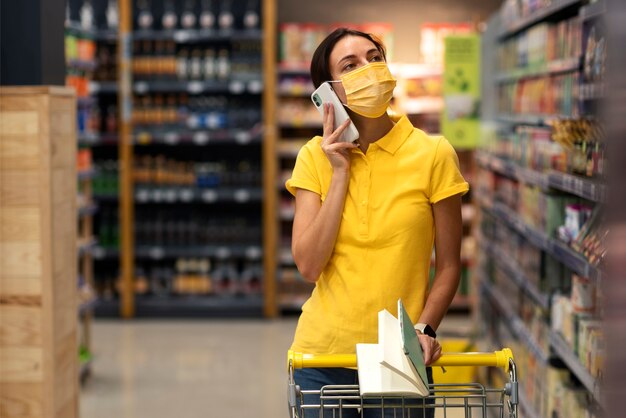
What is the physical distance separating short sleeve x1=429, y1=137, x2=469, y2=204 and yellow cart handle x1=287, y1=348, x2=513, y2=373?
395 millimetres

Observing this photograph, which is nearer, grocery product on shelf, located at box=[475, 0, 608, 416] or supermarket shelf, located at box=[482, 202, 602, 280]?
supermarket shelf, located at box=[482, 202, 602, 280]

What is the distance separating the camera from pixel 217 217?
9.45 meters

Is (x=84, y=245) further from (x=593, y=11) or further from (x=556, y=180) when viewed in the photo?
(x=593, y=11)

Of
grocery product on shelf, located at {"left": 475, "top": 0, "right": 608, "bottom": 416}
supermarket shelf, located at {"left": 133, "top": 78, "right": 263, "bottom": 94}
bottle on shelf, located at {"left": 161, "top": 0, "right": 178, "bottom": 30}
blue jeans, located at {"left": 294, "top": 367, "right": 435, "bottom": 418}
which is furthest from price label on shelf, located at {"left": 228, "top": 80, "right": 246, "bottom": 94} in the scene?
blue jeans, located at {"left": 294, "top": 367, "right": 435, "bottom": 418}

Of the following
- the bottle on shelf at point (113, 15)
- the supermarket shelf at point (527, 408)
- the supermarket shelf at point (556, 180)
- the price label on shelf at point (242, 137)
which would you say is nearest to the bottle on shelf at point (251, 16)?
the price label on shelf at point (242, 137)

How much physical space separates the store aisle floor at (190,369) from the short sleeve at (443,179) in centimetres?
369

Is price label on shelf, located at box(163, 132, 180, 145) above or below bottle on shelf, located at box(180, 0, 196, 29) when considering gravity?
below

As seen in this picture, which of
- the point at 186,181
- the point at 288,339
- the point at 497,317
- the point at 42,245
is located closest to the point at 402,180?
the point at 42,245

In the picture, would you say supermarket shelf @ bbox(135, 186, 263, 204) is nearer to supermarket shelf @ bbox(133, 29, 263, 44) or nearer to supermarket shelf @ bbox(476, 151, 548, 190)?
supermarket shelf @ bbox(133, 29, 263, 44)

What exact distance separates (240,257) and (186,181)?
94 centimetres

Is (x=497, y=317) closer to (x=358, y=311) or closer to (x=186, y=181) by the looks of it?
(x=186, y=181)

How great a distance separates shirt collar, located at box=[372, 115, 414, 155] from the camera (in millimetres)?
2486

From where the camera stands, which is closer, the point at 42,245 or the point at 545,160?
the point at 42,245

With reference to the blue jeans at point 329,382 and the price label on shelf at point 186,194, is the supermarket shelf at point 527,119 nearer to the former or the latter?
the blue jeans at point 329,382
